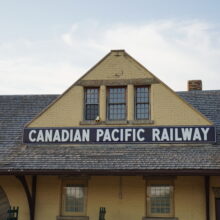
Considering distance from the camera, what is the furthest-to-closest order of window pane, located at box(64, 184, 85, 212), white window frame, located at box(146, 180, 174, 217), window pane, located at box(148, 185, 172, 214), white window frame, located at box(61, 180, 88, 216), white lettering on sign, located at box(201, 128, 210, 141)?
window pane, located at box(64, 184, 85, 212), white window frame, located at box(61, 180, 88, 216), white lettering on sign, located at box(201, 128, 210, 141), window pane, located at box(148, 185, 172, 214), white window frame, located at box(146, 180, 174, 217)

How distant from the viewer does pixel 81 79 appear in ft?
53.5

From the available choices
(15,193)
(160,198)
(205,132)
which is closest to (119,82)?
(205,132)

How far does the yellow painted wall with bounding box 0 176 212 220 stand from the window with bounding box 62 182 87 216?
0.23 meters

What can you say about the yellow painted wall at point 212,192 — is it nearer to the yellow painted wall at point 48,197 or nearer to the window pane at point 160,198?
the window pane at point 160,198

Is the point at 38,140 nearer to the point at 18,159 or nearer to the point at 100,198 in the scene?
the point at 18,159

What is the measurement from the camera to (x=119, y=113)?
15.9 meters

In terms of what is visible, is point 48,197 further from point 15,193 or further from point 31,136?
point 31,136

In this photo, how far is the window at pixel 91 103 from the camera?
1603cm

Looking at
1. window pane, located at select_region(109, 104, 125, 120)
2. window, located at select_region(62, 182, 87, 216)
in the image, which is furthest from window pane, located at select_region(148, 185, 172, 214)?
window pane, located at select_region(109, 104, 125, 120)

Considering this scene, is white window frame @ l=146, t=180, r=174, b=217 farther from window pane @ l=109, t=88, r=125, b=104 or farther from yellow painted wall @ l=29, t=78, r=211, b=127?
window pane @ l=109, t=88, r=125, b=104

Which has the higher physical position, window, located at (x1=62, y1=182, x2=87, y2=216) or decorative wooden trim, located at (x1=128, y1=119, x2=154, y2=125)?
decorative wooden trim, located at (x1=128, y1=119, x2=154, y2=125)

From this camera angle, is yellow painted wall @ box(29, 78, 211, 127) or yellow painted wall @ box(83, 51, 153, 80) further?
yellow painted wall @ box(83, 51, 153, 80)

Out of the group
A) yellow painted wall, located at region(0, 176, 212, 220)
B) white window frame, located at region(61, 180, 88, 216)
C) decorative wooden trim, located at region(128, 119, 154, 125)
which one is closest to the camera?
yellow painted wall, located at region(0, 176, 212, 220)

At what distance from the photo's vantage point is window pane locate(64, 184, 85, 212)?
49.8 ft
